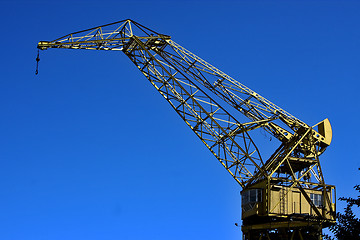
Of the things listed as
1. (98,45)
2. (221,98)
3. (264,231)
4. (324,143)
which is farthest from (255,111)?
(98,45)

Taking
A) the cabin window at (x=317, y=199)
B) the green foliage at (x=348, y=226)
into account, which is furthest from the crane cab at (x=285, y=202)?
the green foliage at (x=348, y=226)

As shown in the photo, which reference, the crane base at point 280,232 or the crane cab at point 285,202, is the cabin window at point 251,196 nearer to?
the crane cab at point 285,202

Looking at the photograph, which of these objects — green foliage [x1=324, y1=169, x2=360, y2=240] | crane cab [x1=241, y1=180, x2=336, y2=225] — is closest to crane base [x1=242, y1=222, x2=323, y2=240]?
crane cab [x1=241, y1=180, x2=336, y2=225]

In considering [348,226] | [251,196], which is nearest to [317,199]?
[251,196]

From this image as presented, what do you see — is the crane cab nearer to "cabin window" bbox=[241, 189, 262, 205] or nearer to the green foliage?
"cabin window" bbox=[241, 189, 262, 205]

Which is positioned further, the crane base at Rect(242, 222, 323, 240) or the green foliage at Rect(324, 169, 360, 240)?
the crane base at Rect(242, 222, 323, 240)

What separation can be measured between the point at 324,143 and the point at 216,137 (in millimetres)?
10371

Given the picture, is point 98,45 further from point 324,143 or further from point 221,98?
point 324,143

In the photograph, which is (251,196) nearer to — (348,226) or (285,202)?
(285,202)

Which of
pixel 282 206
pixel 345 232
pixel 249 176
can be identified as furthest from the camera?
pixel 249 176

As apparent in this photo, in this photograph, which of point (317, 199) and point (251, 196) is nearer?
point (317, 199)

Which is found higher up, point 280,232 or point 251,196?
point 251,196

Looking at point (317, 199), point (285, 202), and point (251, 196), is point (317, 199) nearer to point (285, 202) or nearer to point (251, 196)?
point (285, 202)

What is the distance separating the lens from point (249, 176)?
51.8m
